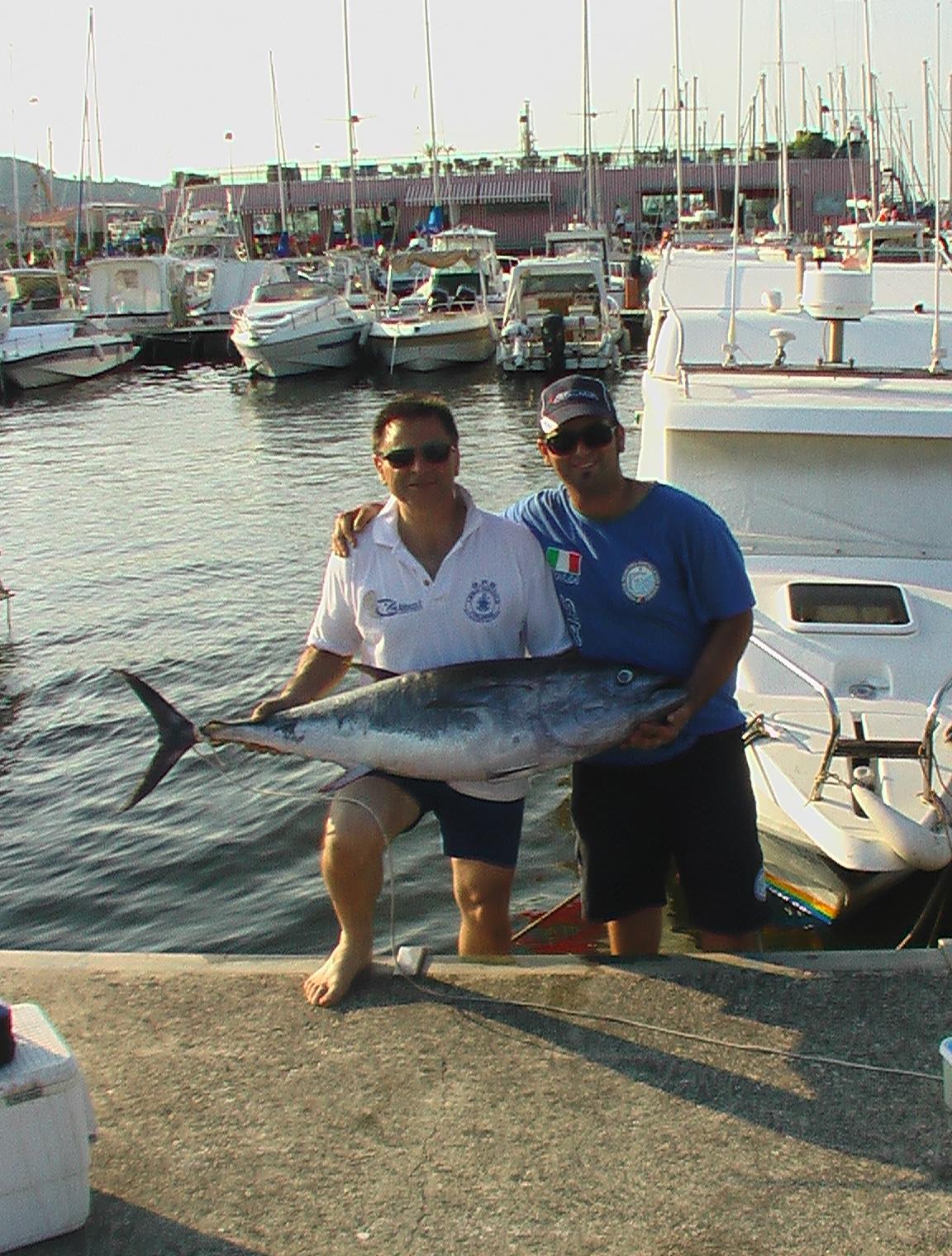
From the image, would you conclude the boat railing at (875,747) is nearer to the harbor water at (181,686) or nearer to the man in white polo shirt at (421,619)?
the man in white polo shirt at (421,619)

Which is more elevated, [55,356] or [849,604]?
[55,356]

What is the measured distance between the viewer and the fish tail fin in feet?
13.6

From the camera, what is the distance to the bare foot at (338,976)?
4328 mm

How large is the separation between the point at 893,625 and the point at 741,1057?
11.5ft

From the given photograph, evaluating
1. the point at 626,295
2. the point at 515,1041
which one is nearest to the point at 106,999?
the point at 515,1041

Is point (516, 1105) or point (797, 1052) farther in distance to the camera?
point (797, 1052)

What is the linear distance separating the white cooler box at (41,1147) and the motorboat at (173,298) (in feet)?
145

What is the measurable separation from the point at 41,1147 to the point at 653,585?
2197 millimetres

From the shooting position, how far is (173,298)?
1939 inches

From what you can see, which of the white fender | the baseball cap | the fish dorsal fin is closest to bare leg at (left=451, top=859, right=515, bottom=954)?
the fish dorsal fin

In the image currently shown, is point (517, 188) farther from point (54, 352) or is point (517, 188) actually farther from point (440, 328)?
point (54, 352)

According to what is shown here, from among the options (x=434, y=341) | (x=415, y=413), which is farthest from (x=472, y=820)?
(x=434, y=341)

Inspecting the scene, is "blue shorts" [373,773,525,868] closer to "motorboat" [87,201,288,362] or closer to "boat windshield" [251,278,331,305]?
"boat windshield" [251,278,331,305]

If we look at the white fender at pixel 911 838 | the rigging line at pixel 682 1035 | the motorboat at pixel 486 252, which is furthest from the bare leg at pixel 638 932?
the motorboat at pixel 486 252
